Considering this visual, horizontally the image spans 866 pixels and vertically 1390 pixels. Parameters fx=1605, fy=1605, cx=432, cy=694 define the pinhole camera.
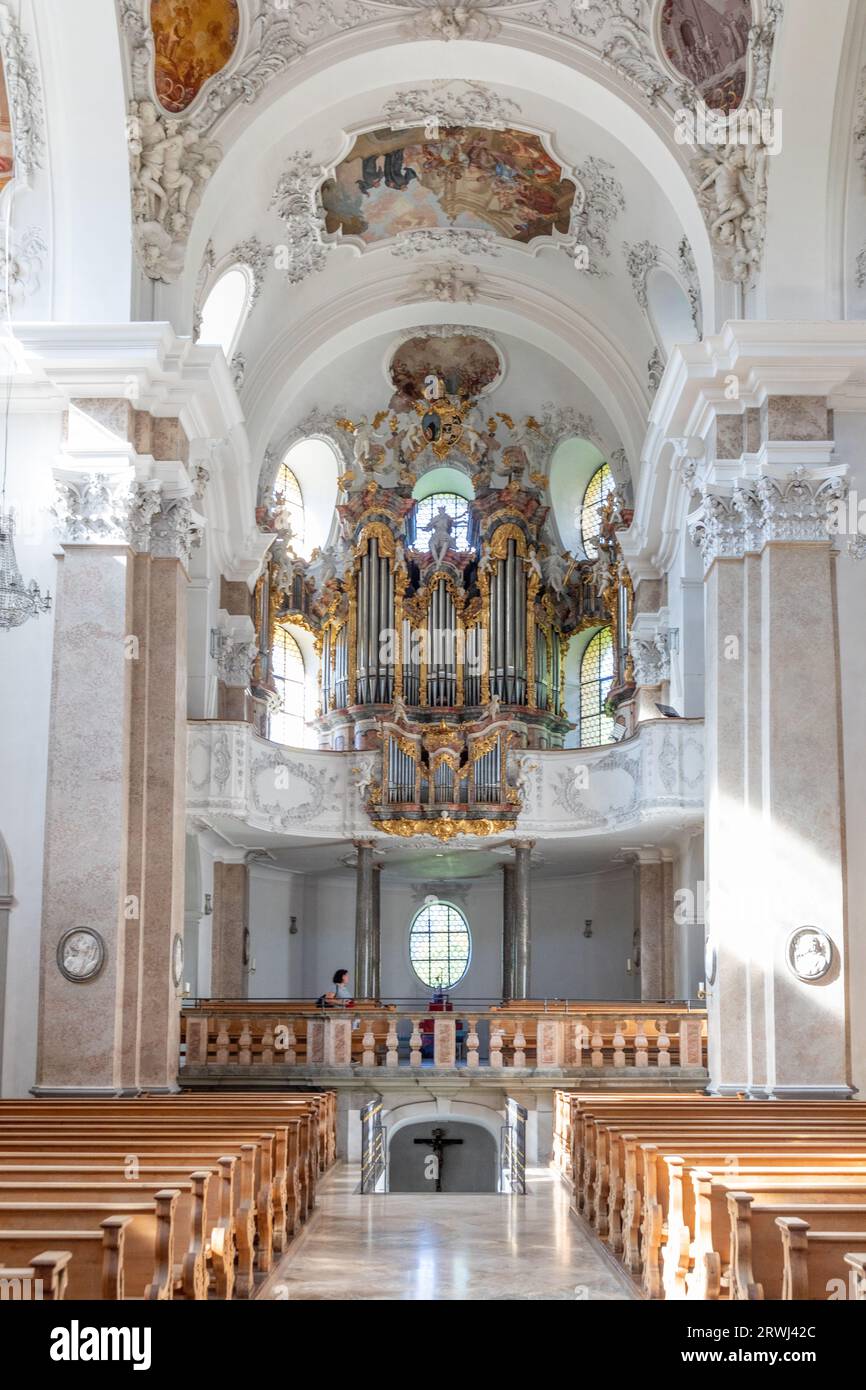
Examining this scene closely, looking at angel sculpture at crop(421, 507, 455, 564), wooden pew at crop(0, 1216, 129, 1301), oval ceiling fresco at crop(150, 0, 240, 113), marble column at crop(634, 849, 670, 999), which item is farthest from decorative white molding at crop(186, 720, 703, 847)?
wooden pew at crop(0, 1216, 129, 1301)

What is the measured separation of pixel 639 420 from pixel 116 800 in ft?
36.5

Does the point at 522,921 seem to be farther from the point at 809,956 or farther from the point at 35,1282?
the point at 35,1282

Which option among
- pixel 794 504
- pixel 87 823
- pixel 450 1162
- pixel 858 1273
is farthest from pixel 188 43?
pixel 858 1273

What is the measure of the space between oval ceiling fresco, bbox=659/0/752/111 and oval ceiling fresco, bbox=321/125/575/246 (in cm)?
329

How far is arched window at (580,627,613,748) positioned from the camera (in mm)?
27141

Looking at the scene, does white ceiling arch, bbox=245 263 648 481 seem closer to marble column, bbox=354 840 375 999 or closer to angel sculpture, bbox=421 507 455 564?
angel sculpture, bbox=421 507 455 564

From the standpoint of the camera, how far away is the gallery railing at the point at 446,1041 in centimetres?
1731

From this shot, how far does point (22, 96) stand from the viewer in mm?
16406

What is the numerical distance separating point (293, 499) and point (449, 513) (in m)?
2.69

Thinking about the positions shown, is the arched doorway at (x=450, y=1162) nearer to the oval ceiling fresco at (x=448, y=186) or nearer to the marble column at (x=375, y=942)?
the marble column at (x=375, y=942)

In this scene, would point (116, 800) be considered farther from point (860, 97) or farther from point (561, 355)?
point (561, 355)

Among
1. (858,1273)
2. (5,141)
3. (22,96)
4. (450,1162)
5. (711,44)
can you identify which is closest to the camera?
(858,1273)

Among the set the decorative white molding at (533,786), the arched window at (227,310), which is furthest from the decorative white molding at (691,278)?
the arched window at (227,310)

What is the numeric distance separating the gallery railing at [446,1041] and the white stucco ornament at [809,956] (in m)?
2.68
